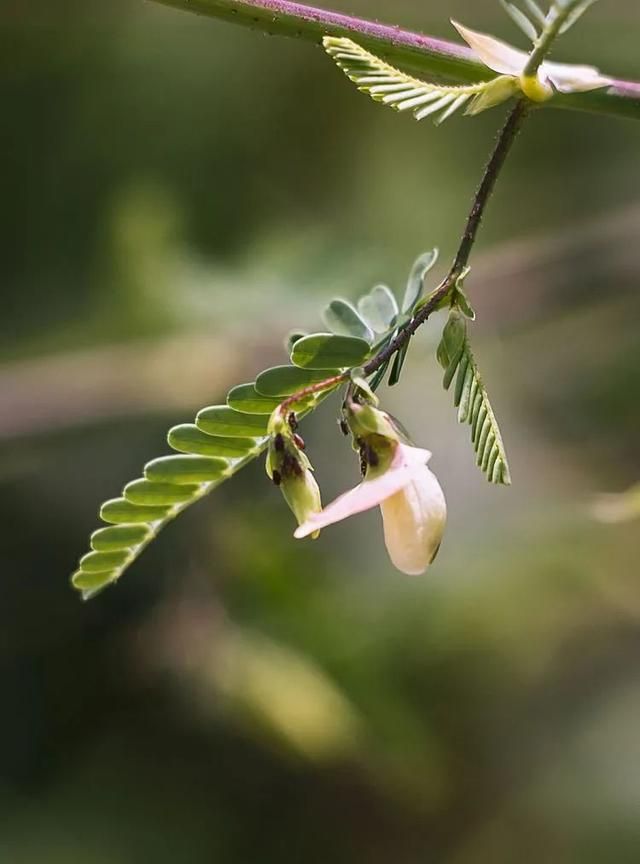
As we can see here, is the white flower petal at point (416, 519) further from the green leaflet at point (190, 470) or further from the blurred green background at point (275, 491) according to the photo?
the blurred green background at point (275, 491)

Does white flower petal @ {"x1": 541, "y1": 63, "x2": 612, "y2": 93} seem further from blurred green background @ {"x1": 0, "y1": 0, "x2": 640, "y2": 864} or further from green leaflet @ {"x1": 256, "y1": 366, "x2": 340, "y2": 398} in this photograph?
blurred green background @ {"x1": 0, "y1": 0, "x2": 640, "y2": 864}

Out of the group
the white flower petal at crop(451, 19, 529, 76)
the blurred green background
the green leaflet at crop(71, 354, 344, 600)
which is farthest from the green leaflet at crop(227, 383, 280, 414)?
the blurred green background

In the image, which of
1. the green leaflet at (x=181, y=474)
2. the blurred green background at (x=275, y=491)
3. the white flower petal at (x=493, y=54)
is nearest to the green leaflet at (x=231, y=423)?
the green leaflet at (x=181, y=474)

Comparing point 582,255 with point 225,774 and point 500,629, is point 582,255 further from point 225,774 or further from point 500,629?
point 225,774

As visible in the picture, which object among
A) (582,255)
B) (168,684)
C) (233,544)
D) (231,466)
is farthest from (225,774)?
(231,466)

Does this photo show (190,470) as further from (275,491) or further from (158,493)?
(275,491)
